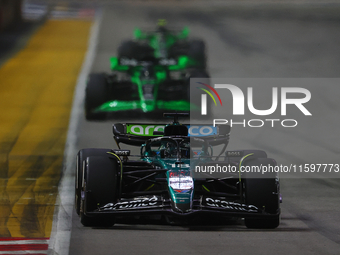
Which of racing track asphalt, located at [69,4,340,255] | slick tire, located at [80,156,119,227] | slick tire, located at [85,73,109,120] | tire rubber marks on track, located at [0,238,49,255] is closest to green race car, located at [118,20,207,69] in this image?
slick tire, located at [85,73,109,120]

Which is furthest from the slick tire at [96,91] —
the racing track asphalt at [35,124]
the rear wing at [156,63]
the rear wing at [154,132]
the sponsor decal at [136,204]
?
the sponsor decal at [136,204]

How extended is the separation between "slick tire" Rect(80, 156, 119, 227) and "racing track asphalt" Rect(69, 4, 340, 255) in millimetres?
133

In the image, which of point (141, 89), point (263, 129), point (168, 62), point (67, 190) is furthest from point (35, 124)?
point (67, 190)

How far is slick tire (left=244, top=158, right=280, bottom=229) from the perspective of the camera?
29.5 feet

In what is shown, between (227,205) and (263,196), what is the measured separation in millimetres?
533

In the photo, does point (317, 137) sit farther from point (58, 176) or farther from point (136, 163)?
point (136, 163)

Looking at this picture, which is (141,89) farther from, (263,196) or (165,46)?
(263,196)

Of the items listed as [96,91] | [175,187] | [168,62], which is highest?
[175,187]

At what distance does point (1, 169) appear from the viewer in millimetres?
13727

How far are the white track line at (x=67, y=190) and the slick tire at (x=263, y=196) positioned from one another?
2257mm

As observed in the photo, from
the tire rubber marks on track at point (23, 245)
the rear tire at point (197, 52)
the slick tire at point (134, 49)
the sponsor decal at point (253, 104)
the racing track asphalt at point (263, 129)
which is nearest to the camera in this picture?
the tire rubber marks on track at point (23, 245)

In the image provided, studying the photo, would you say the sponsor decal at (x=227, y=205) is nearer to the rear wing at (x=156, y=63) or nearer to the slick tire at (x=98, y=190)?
the slick tire at (x=98, y=190)

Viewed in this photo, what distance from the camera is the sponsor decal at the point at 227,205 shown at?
8.70m

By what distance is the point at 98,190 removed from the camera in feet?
29.2
